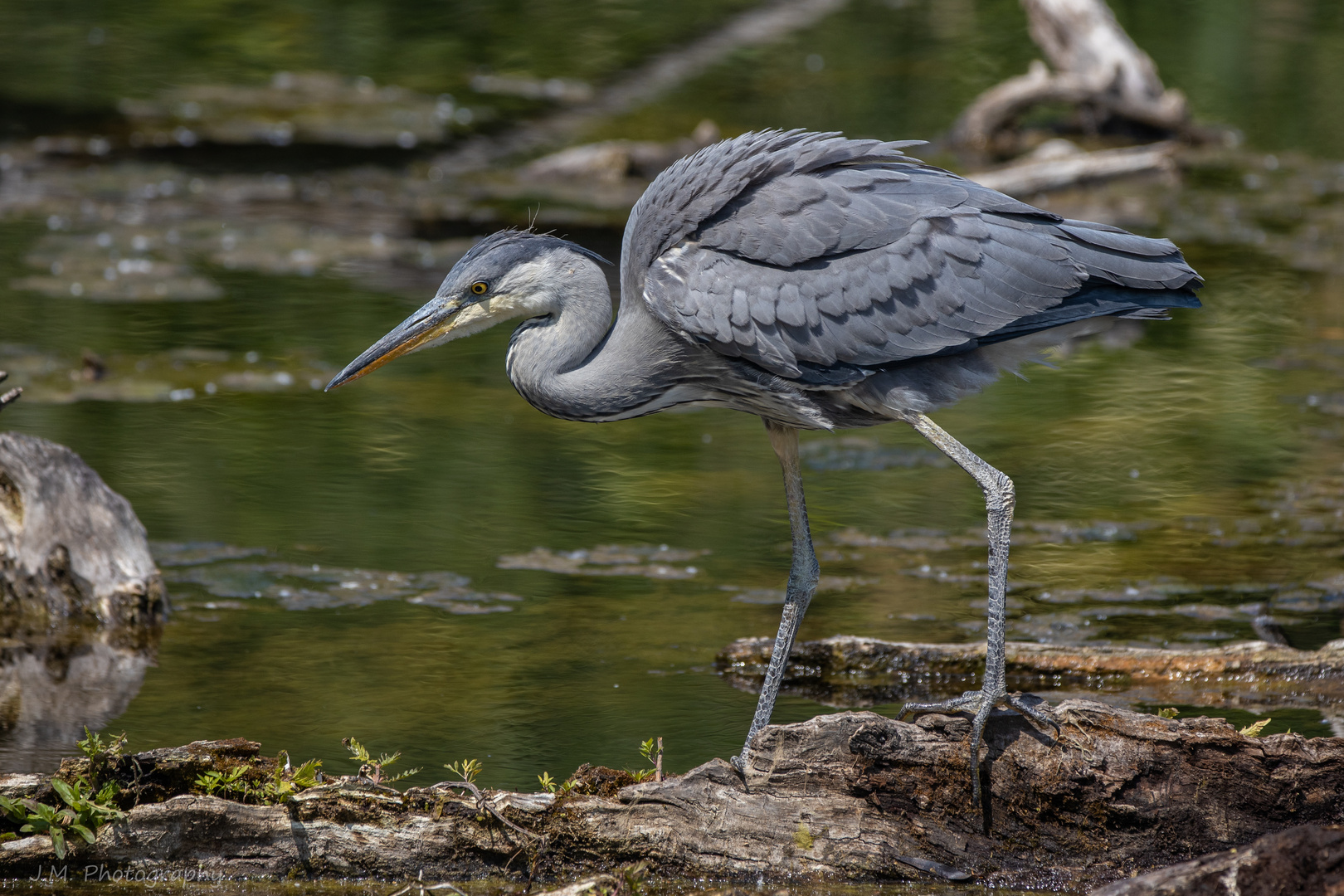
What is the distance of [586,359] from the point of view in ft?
17.8

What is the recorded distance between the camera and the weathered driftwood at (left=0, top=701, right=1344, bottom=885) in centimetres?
448

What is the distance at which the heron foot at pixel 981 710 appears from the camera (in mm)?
4645

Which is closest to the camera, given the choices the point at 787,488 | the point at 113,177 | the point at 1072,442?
the point at 787,488

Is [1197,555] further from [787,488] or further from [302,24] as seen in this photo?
[302,24]

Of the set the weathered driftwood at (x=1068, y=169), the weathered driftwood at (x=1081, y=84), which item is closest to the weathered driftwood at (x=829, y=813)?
the weathered driftwood at (x=1068, y=169)

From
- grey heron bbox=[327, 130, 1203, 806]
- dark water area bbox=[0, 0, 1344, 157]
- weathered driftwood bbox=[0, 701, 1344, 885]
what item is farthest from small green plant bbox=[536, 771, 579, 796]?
dark water area bbox=[0, 0, 1344, 157]

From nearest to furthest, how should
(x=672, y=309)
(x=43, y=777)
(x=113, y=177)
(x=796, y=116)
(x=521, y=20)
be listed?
(x=43, y=777), (x=672, y=309), (x=113, y=177), (x=796, y=116), (x=521, y=20)

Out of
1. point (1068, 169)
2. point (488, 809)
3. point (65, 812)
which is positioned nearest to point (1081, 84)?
point (1068, 169)

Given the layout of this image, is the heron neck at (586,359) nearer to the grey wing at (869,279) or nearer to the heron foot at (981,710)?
the grey wing at (869,279)

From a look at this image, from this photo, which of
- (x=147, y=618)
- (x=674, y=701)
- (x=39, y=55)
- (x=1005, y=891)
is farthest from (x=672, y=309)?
(x=39, y=55)

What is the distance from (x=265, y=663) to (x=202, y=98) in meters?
12.5

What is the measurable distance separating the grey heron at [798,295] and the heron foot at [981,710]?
0.68 meters

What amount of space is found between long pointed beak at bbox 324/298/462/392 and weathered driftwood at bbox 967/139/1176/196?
29.6ft

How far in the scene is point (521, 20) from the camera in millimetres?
21875
